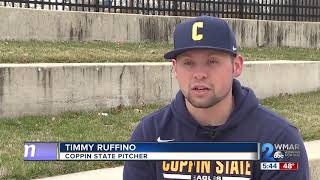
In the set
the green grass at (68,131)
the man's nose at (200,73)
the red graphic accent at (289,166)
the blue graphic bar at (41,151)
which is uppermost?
the man's nose at (200,73)

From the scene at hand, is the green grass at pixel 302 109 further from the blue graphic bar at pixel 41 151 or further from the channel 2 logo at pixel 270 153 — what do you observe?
the blue graphic bar at pixel 41 151

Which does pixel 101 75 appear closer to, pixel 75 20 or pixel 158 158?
pixel 75 20

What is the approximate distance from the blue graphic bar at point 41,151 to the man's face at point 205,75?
0.54m

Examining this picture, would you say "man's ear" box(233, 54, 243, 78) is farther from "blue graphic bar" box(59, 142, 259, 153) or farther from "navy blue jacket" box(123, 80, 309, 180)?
"blue graphic bar" box(59, 142, 259, 153)

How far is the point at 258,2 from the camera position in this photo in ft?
46.0

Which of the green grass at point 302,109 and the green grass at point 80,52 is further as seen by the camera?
the green grass at point 80,52

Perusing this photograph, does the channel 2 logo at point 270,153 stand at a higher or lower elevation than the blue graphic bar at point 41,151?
lower

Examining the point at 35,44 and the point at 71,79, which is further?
the point at 35,44

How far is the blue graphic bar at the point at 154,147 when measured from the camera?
161cm

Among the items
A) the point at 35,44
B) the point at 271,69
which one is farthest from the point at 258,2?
the point at 35,44

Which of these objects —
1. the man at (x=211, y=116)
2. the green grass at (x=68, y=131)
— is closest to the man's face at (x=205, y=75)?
the man at (x=211, y=116)

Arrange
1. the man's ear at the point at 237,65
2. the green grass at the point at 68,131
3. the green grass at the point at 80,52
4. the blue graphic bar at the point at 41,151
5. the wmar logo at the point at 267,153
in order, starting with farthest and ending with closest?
the green grass at the point at 80,52 → the green grass at the point at 68,131 → the man's ear at the point at 237,65 → the wmar logo at the point at 267,153 → the blue graphic bar at the point at 41,151

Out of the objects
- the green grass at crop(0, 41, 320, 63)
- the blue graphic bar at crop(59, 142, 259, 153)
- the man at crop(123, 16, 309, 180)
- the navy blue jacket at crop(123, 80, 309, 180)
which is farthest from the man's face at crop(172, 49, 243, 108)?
the green grass at crop(0, 41, 320, 63)

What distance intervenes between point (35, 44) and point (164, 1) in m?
4.59
